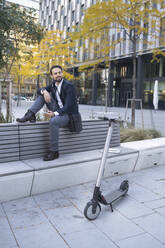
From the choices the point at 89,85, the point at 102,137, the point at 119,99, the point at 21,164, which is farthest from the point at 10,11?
the point at 89,85

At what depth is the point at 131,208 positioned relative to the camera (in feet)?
11.3

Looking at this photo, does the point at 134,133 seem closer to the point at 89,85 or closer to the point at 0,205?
the point at 0,205

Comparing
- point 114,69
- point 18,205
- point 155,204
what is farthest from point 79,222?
point 114,69

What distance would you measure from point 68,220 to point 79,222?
137 mm

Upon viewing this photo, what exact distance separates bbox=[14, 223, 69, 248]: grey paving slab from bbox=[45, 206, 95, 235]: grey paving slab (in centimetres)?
11

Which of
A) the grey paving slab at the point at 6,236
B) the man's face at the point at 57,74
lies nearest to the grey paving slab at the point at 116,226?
the grey paving slab at the point at 6,236

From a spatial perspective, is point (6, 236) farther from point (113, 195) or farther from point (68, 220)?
point (113, 195)

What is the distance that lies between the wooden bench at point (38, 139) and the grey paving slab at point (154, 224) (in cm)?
184

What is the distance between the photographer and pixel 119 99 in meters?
34.5

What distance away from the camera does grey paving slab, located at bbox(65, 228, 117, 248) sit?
2.54 m

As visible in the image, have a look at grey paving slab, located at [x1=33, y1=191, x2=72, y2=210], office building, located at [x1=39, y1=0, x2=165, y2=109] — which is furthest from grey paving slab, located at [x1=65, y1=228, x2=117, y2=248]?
office building, located at [x1=39, y1=0, x2=165, y2=109]

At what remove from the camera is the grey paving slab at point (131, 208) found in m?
3.26

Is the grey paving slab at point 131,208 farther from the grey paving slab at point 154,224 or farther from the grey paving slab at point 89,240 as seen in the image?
the grey paving slab at point 89,240

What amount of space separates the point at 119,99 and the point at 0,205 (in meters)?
32.0
